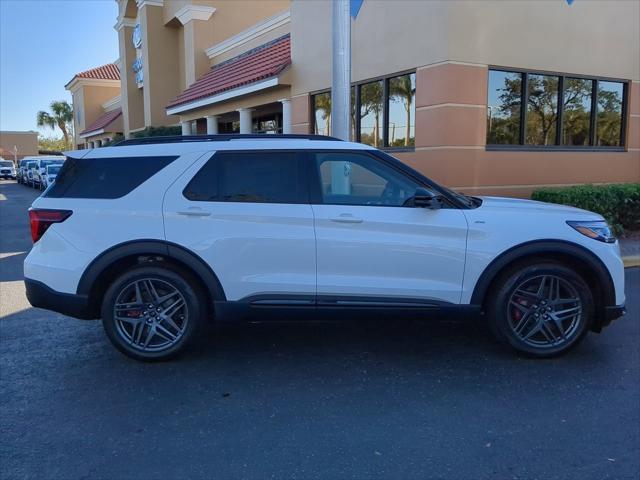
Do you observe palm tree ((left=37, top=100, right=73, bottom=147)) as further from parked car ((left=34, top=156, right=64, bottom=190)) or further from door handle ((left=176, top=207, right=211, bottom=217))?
door handle ((left=176, top=207, right=211, bottom=217))

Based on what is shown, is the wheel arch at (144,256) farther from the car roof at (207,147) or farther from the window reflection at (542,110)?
the window reflection at (542,110)

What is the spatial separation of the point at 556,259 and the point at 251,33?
15.4 metres

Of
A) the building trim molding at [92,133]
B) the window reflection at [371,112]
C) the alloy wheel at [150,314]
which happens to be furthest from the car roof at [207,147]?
the building trim molding at [92,133]

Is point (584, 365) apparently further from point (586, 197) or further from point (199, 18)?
point (199, 18)

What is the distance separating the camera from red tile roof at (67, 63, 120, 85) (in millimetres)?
40406

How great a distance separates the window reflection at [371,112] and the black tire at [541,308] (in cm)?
686

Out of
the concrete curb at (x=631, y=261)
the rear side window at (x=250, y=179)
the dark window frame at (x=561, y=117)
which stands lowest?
the concrete curb at (x=631, y=261)

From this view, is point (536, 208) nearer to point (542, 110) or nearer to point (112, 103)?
point (542, 110)

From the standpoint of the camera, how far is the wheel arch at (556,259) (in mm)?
4363

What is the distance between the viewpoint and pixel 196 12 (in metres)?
21.0

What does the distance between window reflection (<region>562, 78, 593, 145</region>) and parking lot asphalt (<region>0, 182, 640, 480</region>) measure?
6441mm

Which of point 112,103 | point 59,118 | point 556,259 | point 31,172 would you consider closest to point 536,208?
point 556,259

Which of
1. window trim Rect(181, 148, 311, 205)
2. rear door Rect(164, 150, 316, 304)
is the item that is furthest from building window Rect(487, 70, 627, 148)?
rear door Rect(164, 150, 316, 304)

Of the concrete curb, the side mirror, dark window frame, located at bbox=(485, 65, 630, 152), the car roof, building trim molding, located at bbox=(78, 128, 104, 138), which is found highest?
building trim molding, located at bbox=(78, 128, 104, 138)
